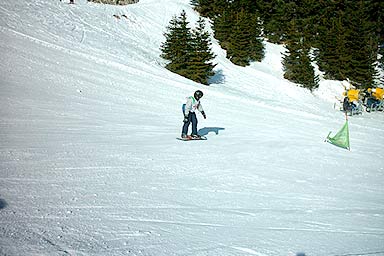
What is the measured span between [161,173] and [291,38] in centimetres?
4034

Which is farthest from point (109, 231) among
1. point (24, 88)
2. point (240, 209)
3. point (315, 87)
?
point (315, 87)

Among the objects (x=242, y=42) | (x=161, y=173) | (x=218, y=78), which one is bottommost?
(x=161, y=173)

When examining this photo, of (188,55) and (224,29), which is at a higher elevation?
(224,29)

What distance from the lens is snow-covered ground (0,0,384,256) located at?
4.35 m

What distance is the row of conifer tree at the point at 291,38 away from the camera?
30297mm

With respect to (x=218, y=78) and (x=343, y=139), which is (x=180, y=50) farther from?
(x=343, y=139)

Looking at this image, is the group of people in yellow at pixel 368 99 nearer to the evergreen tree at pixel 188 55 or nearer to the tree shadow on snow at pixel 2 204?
the evergreen tree at pixel 188 55

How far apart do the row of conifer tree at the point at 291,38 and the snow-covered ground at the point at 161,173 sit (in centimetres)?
982

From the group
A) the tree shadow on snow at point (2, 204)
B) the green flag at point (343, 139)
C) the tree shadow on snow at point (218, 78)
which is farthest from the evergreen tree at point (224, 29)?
the tree shadow on snow at point (2, 204)

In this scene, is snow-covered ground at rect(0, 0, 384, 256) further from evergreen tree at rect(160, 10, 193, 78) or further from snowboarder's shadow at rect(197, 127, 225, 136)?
evergreen tree at rect(160, 10, 193, 78)

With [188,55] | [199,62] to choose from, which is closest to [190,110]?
[199,62]

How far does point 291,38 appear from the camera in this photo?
4350cm

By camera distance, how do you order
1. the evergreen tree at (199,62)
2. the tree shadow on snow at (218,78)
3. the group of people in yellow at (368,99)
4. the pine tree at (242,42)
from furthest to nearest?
the pine tree at (242,42), the tree shadow on snow at (218,78), the group of people in yellow at (368,99), the evergreen tree at (199,62)

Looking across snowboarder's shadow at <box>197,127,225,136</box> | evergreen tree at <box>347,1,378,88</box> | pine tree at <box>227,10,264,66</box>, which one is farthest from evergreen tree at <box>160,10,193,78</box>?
evergreen tree at <box>347,1,378,88</box>
